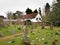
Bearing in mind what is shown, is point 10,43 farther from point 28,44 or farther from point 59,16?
point 59,16

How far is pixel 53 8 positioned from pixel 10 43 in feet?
123

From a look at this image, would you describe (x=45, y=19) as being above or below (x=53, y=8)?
below

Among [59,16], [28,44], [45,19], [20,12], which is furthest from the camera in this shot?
[20,12]

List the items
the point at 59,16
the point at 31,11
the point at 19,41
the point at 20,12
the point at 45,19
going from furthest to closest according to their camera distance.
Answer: the point at 20,12
the point at 31,11
the point at 45,19
the point at 59,16
the point at 19,41

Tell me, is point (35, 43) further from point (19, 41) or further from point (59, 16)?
point (59, 16)

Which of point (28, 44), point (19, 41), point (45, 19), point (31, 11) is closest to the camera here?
point (28, 44)

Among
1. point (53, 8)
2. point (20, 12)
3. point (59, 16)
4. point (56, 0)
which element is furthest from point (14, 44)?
point (20, 12)

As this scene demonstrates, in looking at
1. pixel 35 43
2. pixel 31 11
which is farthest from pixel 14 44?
pixel 31 11

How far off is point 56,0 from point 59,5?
6.54 metres

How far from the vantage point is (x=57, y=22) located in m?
58.7

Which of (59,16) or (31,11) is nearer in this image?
(59,16)

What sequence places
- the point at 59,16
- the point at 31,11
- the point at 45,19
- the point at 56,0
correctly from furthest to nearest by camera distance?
→ 1. the point at 31,11
2. the point at 56,0
3. the point at 45,19
4. the point at 59,16

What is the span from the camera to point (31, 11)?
9881 cm

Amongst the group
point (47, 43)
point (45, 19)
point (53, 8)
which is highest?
point (53, 8)
